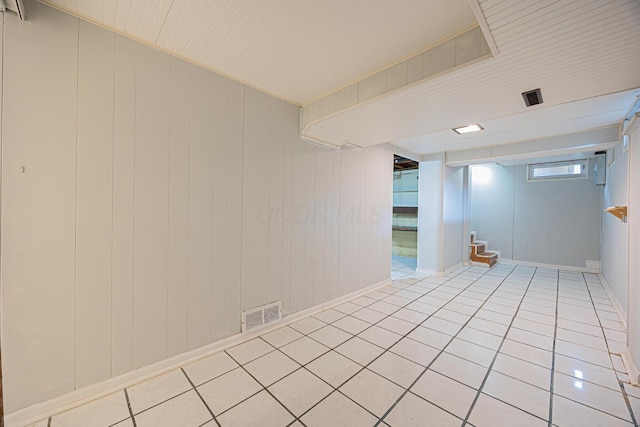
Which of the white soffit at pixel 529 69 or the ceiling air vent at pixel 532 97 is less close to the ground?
the white soffit at pixel 529 69

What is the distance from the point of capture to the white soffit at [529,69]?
3.93ft

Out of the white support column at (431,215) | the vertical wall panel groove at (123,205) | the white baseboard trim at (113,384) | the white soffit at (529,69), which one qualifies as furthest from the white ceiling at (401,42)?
the white support column at (431,215)

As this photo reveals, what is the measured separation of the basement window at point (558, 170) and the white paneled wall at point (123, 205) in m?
6.51

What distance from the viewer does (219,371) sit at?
1.92 meters

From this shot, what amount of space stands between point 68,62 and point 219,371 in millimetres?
2411

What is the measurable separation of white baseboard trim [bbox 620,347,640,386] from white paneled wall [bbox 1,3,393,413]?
9.73 ft

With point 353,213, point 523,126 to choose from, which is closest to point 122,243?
point 353,213

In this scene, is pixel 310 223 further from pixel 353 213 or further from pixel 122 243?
pixel 122 243

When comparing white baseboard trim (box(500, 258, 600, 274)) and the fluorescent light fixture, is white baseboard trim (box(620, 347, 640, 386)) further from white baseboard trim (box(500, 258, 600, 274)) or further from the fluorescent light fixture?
white baseboard trim (box(500, 258, 600, 274))

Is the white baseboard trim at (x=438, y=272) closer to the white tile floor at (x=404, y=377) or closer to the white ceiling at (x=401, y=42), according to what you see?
the white tile floor at (x=404, y=377)

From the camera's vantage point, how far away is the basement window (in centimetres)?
538

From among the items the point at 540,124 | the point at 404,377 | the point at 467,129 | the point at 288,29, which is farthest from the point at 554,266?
the point at 288,29

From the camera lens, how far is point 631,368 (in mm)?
1921

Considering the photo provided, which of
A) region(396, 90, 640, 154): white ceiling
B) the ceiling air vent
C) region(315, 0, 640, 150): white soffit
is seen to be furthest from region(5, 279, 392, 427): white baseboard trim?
region(396, 90, 640, 154): white ceiling
